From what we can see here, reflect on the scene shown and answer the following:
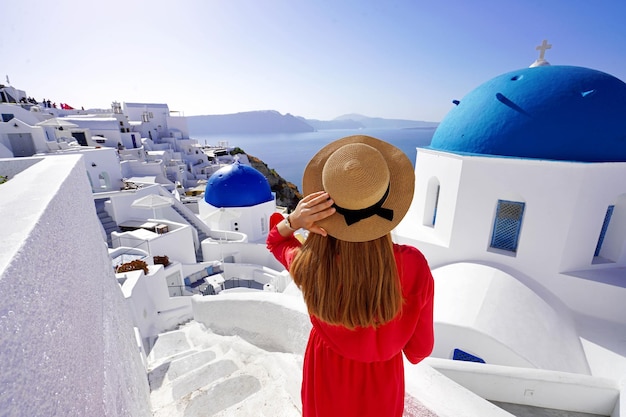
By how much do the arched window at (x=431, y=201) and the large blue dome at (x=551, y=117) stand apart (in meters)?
1.18

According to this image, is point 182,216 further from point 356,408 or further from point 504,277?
point 356,408

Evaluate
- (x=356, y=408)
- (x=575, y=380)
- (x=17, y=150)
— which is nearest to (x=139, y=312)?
(x=356, y=408)

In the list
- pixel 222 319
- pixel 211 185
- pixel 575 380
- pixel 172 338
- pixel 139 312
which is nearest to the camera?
pixel 575 380

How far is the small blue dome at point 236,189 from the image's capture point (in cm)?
1382

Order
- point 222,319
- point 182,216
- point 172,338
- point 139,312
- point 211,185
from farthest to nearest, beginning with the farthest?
point 182,216
point 211,185
point 139,312
point 172,338
point 222,319

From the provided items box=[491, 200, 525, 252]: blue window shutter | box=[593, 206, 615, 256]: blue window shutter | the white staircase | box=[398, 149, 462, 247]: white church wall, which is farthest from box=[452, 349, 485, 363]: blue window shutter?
box=[593, 206, 615, 256]: blue window shutter

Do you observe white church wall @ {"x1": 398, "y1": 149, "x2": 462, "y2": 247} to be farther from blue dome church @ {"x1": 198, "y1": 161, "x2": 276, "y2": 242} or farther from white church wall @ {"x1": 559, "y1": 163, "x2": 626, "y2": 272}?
blue dome church @ {"x1": 198, "y1": 161, "x2": 276, "y2": 242}

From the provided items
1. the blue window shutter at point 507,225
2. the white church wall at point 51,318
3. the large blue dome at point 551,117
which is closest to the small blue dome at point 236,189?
the large blue dome at point 551,117

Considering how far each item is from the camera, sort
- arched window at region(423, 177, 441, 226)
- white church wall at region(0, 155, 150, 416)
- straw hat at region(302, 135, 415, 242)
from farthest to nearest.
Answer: arched window at region(423, 177, 441, 226), straw hat at region(302, 135, 415, 242), white church wall at region(0, 155, 150, 416)

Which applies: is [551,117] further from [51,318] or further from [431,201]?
[51,318]

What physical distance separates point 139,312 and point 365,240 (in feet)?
21.3

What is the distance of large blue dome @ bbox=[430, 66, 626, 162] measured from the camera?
5.16m

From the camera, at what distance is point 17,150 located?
46.7 ft

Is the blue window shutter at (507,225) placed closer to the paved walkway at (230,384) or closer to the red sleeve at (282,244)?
the paved walkway at (230,384)
